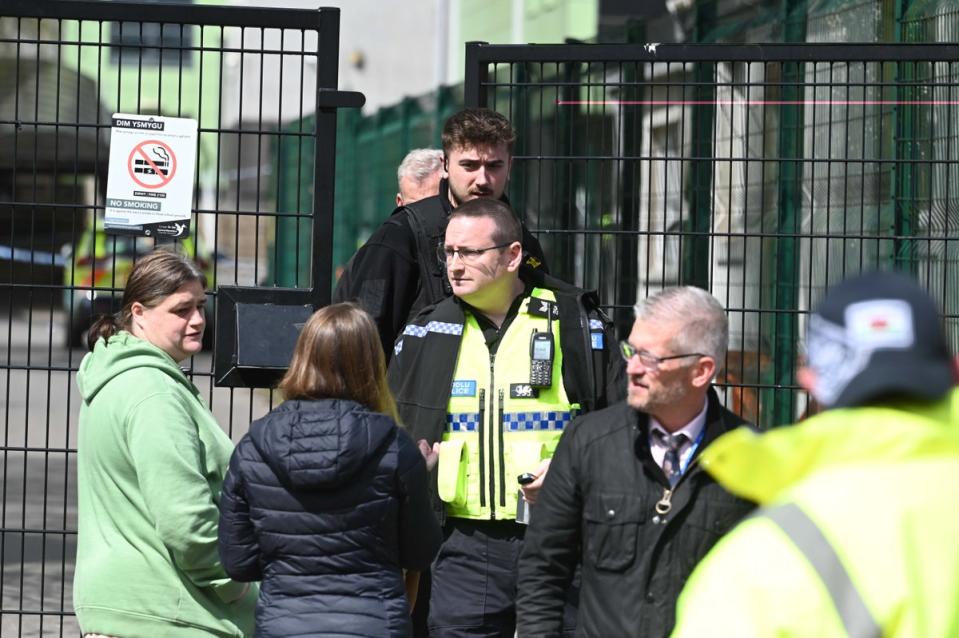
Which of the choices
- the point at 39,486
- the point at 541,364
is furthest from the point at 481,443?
the point at 39,486

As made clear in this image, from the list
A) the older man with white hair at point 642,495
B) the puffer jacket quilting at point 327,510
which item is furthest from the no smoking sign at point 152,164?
the older man with white hair at point 642,495

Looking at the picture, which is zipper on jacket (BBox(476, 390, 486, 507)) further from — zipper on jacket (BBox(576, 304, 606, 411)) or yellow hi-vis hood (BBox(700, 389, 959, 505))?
yellow hi-vis hood (BBox(700, 389, 959, 505))

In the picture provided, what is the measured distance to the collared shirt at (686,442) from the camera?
3781 mm

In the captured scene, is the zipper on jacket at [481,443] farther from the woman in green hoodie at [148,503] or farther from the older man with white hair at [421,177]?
the older man with white hair at [421,177]

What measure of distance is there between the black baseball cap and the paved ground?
377 cm

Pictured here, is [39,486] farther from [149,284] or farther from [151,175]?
[149,284]

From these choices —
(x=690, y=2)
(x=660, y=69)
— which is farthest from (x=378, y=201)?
(x=660, y=69)

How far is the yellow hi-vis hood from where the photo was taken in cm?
175

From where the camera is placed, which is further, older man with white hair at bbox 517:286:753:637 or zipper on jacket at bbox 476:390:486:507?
zipper on jacket at bbox 476:390:486:507

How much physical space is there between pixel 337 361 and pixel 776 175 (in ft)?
13.4

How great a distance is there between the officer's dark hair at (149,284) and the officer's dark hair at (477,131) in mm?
1035

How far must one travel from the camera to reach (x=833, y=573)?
1689 millimetres

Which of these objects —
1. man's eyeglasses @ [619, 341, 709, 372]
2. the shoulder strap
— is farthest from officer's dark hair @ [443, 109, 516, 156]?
man's eyeglasses @ [619, 341, 709, 372]

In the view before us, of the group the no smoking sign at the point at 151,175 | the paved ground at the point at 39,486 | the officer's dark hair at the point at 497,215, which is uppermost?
the no smoking sign at the point at 151,175
